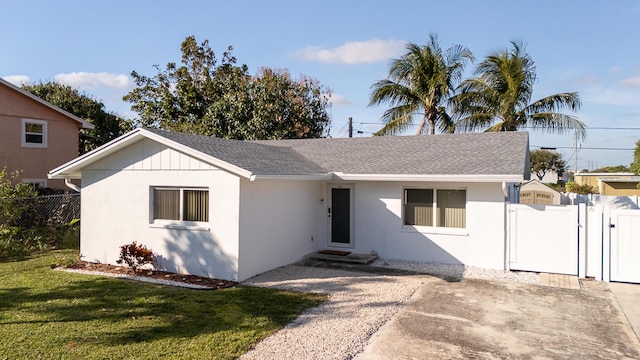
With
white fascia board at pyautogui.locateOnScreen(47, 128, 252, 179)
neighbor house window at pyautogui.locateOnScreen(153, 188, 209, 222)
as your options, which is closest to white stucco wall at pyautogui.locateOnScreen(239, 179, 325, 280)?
white fascia board at pyautogui.locateOnScreen(47, 128, 252, 179)

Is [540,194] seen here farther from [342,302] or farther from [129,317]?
[129,317]

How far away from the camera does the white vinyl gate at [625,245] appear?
891 centimetres

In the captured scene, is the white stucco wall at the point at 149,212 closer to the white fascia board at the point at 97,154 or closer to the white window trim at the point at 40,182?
the white fascia board at the point at 97,154

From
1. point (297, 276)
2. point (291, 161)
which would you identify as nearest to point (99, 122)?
point (291, 161)

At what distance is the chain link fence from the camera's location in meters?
12.0

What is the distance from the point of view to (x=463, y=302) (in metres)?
7.60

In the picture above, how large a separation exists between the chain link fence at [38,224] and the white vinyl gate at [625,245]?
48.6 ft

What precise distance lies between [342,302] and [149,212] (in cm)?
544

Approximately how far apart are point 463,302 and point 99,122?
3074 centimetres

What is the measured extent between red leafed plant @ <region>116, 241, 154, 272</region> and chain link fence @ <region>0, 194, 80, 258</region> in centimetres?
436

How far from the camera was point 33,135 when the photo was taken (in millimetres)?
19391

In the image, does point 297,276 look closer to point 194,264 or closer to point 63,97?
point 194,264

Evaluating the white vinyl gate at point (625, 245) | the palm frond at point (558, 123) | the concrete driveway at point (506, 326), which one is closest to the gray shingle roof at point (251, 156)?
the concrete driveway at point (506, 326)

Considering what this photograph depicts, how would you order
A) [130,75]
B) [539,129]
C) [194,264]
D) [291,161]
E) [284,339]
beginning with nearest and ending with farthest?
[284,339]
[194,264]
[291,161]
[539,129]
[130,75]
